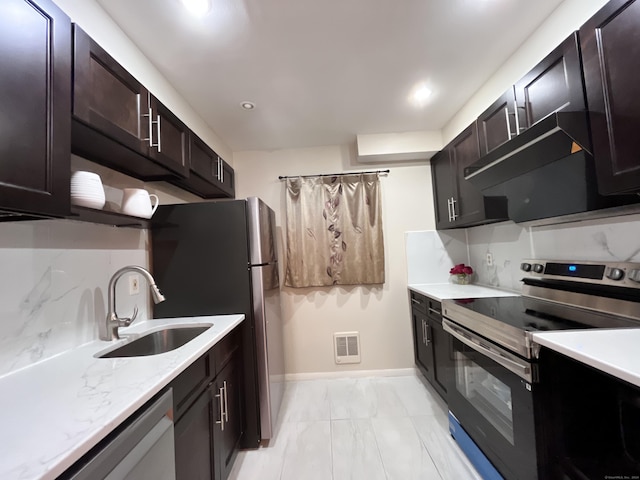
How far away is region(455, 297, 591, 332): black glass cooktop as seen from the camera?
1.21m

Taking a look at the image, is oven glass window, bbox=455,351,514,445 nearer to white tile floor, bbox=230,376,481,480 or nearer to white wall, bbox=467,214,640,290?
A: white tile floor, bbox=230,376,481,480

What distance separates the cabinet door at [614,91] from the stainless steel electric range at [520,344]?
0.54 m

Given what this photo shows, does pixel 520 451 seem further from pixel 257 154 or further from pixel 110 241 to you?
pixel 257 154

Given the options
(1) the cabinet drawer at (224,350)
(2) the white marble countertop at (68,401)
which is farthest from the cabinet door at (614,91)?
(1) the cabinet drawer at (224,350)

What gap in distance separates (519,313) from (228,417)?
1.72m

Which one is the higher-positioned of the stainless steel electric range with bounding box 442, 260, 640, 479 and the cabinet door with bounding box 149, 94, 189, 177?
the cabinet door with bounding box 149, 94, 189, 177

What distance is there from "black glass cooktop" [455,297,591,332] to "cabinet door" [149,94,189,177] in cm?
190

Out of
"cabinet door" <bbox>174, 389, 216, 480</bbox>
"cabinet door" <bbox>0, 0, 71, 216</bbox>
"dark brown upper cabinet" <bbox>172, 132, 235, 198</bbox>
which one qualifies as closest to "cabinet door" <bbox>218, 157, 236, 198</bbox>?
"dark brown upper cabinet" <bbox>172, 132, 235, 198</bbox>

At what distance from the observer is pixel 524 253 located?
2029mm

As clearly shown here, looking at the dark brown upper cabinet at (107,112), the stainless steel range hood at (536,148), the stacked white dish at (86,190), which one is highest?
the dark brown upper cabinet at (107,112)

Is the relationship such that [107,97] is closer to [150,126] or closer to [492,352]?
[150,126]

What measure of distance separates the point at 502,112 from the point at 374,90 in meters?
0.85

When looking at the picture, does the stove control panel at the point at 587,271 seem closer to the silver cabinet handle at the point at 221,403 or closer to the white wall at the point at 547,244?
the white wall at the point at 547,244

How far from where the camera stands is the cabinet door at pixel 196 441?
108cm
